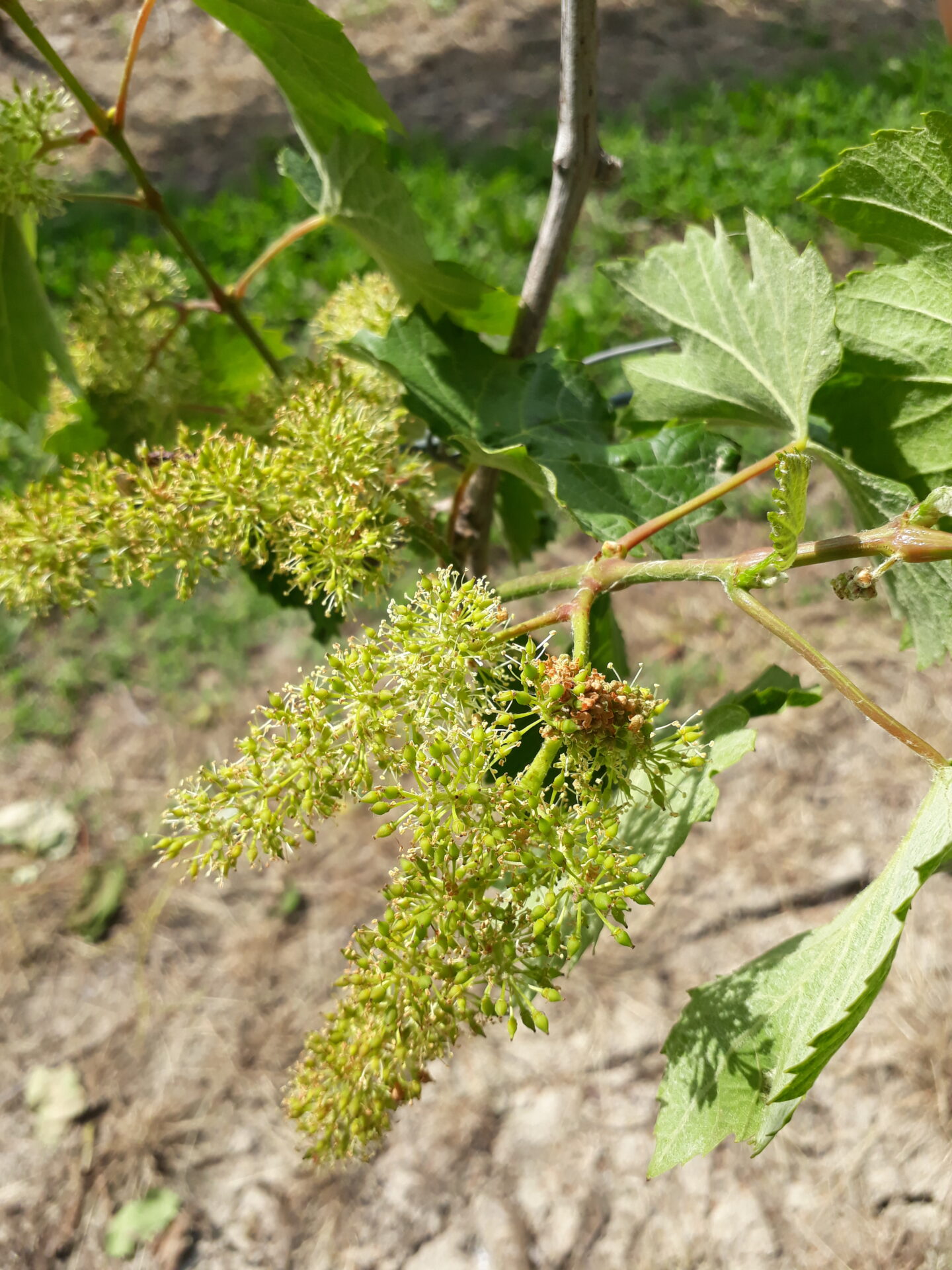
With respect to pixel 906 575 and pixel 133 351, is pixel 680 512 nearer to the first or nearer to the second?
pixel 906 575

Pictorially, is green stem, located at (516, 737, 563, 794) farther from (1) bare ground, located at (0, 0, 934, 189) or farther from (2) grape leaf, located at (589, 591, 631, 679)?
(1) bare ground, located at (0, 0, 934, 189)

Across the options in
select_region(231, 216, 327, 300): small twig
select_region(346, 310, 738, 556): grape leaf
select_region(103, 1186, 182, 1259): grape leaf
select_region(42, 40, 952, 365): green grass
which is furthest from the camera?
select_region(42, 40, 952, 365): green grass

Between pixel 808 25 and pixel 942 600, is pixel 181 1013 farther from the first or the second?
pixel 808 25

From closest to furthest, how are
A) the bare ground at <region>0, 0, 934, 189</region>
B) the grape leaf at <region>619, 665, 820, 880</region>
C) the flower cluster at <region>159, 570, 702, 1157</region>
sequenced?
the flower cluster at <region>159, 570, 702, 1157</region>
the grape leaf at <region>619, 665, 820, 880</region>
the bare ground at <region>0, 0, 934, 189</region>

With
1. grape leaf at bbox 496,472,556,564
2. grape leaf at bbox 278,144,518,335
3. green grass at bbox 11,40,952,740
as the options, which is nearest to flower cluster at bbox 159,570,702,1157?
grape leaf at bbox 278,144,518,335

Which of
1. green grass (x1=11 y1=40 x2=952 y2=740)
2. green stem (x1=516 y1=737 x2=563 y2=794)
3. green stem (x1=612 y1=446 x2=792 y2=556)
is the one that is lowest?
green grass (x1=11 y1=40 x2=952 y2=740)

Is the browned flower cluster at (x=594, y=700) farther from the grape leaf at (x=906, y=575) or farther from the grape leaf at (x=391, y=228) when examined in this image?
the grape leaf at (x=391, y=228)

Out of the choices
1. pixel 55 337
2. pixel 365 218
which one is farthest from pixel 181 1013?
pixel 365 218
